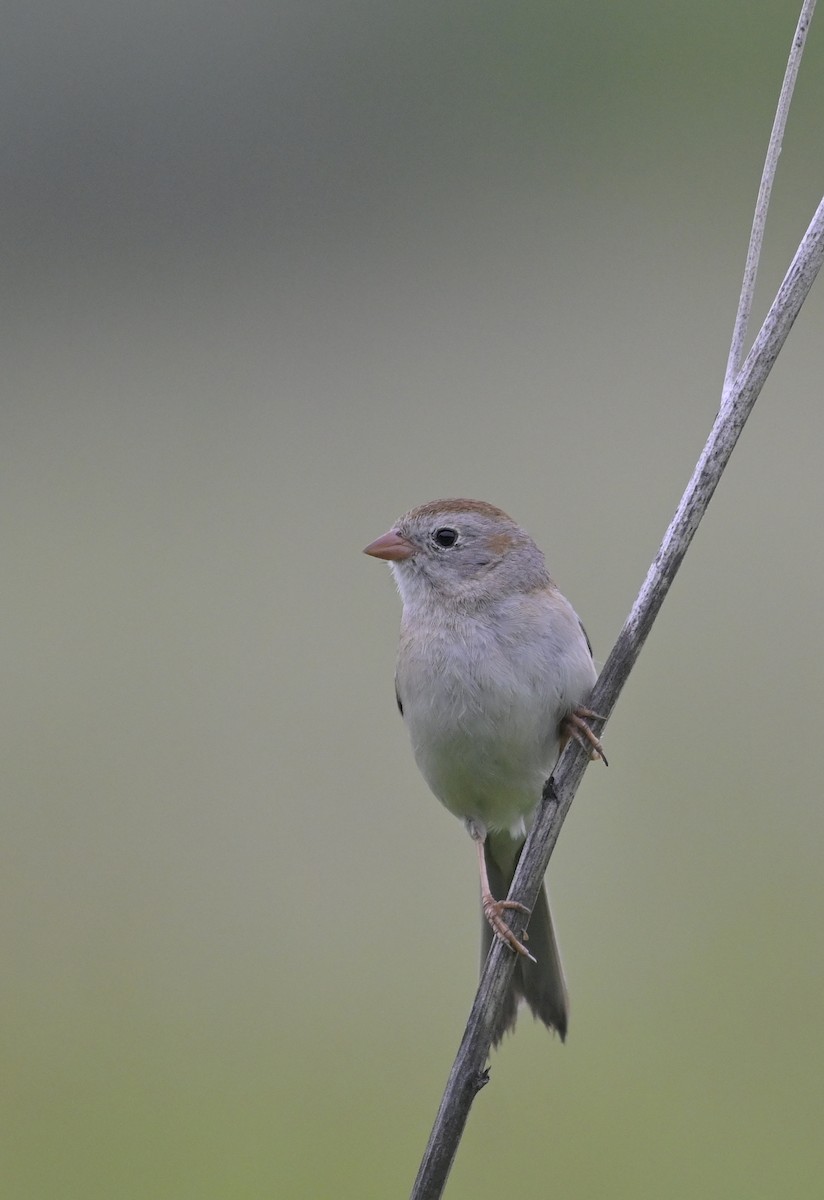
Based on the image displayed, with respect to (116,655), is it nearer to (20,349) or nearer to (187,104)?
(20,349)

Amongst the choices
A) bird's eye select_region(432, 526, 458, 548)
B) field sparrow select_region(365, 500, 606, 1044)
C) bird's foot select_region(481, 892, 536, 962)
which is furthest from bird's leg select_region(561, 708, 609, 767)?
bird's eye select_region(432, 526, 458, 548)

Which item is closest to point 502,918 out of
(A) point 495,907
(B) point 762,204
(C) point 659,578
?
(A) point 495,907

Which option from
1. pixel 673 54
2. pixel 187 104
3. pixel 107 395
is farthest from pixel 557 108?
pixel 107 395

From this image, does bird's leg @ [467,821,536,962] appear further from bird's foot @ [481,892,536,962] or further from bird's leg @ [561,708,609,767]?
bird's leg @ [561,708,609,767]

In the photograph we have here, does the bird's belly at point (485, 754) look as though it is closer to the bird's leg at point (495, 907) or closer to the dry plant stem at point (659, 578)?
the bird's leg at point (495, 907)

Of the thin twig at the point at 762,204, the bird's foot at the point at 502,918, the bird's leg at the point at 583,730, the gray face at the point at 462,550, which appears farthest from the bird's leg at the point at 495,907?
the thin twig at the point at 762,204
